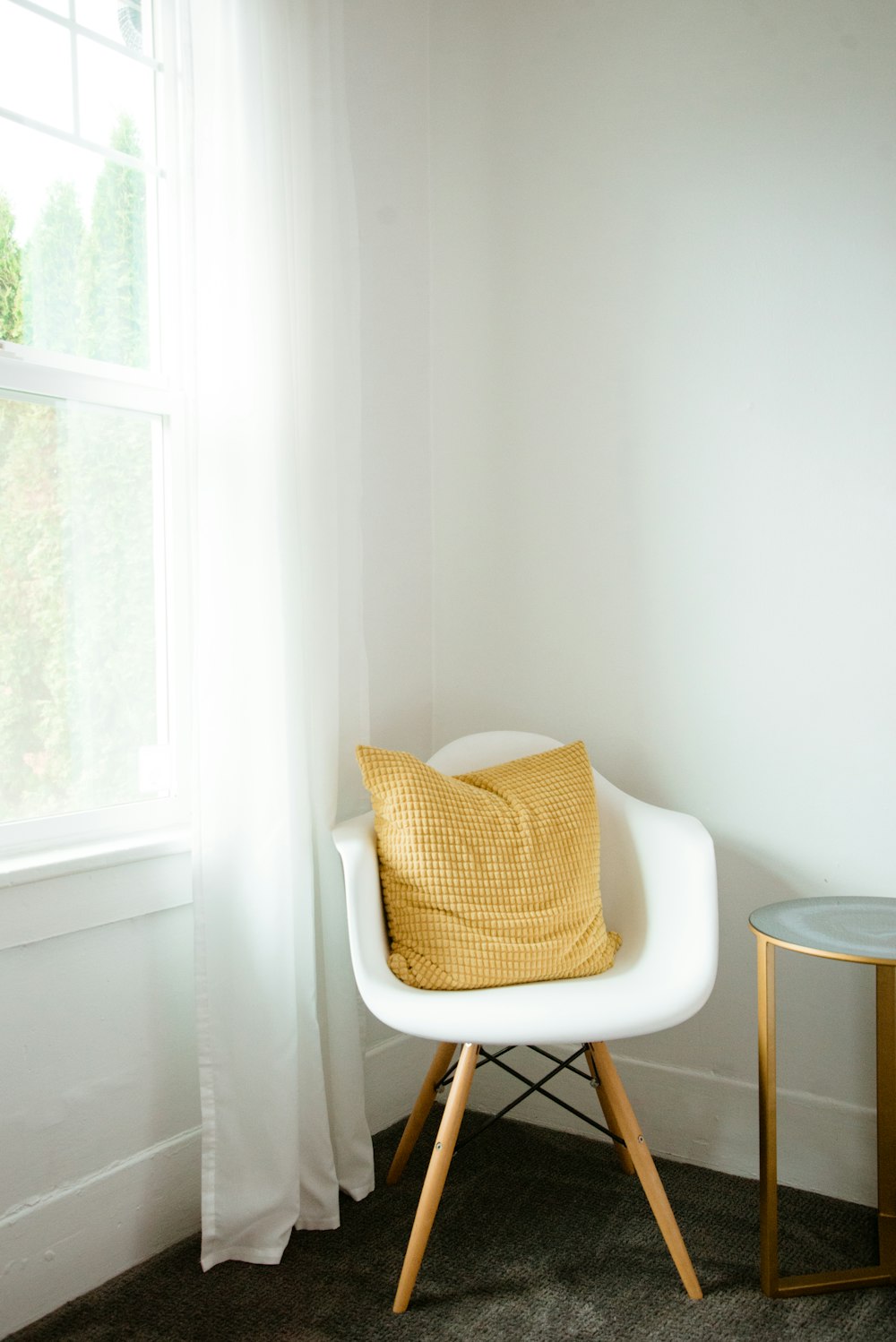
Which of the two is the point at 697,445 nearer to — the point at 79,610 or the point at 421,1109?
the point at 79,610

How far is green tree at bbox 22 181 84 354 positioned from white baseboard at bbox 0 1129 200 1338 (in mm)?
1324

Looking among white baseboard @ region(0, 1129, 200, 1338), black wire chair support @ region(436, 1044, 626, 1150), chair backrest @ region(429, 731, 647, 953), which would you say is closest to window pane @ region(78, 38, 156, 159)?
chair backrest @ region(429, 731, 647, 953)

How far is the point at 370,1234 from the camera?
184 cm

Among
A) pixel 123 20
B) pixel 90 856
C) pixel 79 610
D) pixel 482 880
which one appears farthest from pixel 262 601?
pixel 123 20

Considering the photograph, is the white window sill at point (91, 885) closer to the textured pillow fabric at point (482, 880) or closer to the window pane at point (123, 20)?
the textured pillow fabric at point (482, 880)

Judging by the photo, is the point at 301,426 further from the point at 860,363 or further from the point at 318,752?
the point at 860,363

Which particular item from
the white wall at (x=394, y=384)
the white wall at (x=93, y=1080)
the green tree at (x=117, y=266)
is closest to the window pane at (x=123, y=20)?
the green tree at (x=117, y=266)

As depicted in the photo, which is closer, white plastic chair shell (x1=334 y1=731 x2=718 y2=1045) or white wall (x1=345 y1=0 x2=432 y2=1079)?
white plastic chair shell (x1=334 y1=731 x2=718 y2=1045)

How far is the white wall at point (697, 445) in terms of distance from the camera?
1939 mm

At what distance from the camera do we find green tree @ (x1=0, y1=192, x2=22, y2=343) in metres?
1.61

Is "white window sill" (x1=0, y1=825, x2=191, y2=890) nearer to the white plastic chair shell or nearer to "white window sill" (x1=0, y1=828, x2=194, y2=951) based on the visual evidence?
"white window sill" (x1=0, y1=828, x2=194, y2=951)

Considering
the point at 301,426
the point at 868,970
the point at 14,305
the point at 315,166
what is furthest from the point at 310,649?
the point at 868,970

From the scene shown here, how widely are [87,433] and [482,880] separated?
38.6 inches

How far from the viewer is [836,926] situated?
1.70 m
